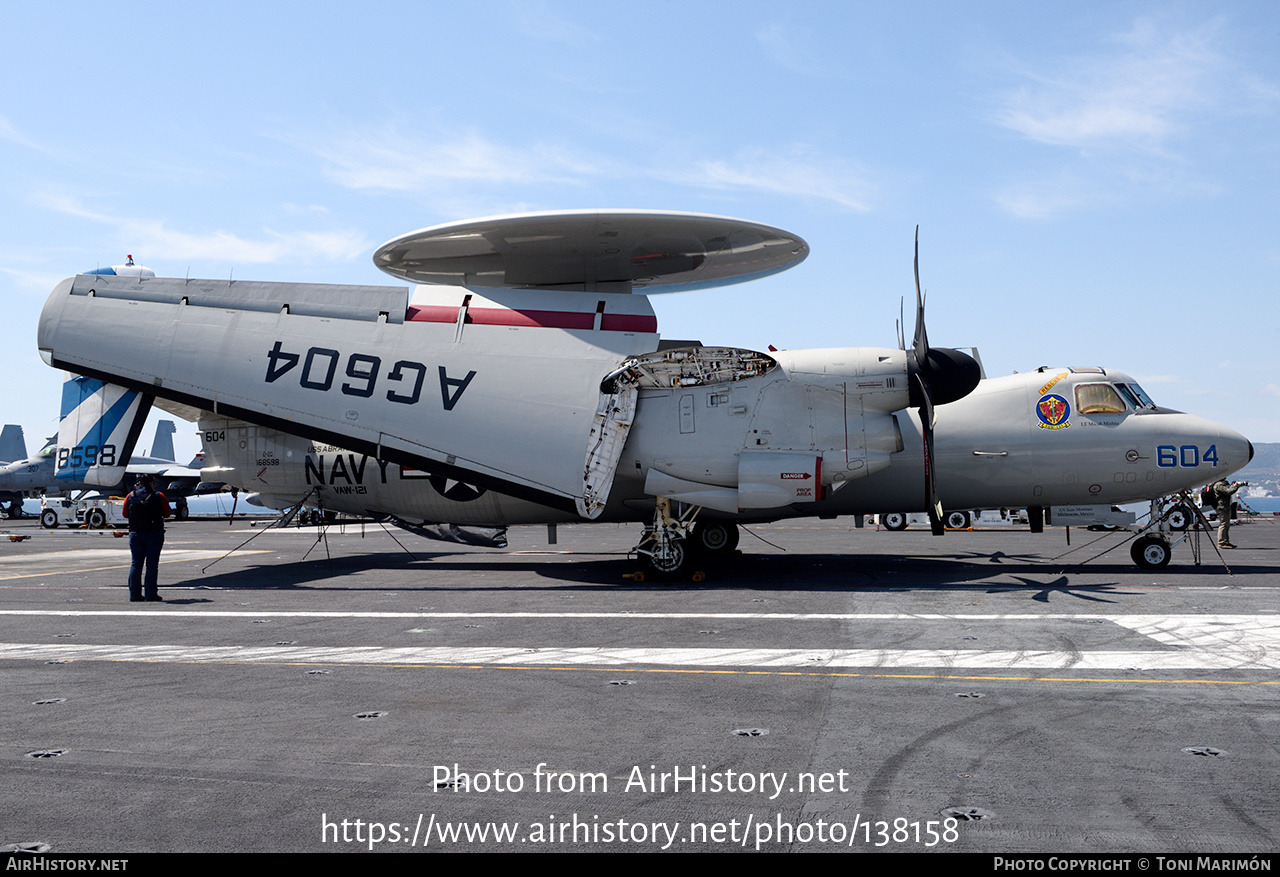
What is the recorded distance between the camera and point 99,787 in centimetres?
566

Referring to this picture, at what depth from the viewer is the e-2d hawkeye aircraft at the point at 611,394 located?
1764 cm

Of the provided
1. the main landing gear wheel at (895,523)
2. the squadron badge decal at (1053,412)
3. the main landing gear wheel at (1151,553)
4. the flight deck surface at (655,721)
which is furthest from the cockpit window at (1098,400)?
the main landing gear wheel at (895,523)

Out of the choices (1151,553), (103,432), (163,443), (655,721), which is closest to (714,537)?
(1151,553)

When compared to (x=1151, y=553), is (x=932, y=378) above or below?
above

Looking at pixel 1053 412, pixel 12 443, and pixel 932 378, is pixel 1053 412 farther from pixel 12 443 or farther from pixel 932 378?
pixel 12 443

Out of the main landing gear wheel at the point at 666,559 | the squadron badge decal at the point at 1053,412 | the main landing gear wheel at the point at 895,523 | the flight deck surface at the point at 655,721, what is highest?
the squadron badge decal at the point at 1053,412

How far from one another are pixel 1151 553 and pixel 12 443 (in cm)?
10270

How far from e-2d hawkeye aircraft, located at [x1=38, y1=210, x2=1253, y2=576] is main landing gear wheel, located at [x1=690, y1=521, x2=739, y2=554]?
8.21 ft

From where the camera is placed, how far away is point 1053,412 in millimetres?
19031

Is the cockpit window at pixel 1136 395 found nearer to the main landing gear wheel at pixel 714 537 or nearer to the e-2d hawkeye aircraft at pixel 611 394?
the e-2d hawkeye aircraft at pixel 611 394

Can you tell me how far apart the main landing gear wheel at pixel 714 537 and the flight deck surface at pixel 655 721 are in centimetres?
673

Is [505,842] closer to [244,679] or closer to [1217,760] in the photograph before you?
[1217,760]
